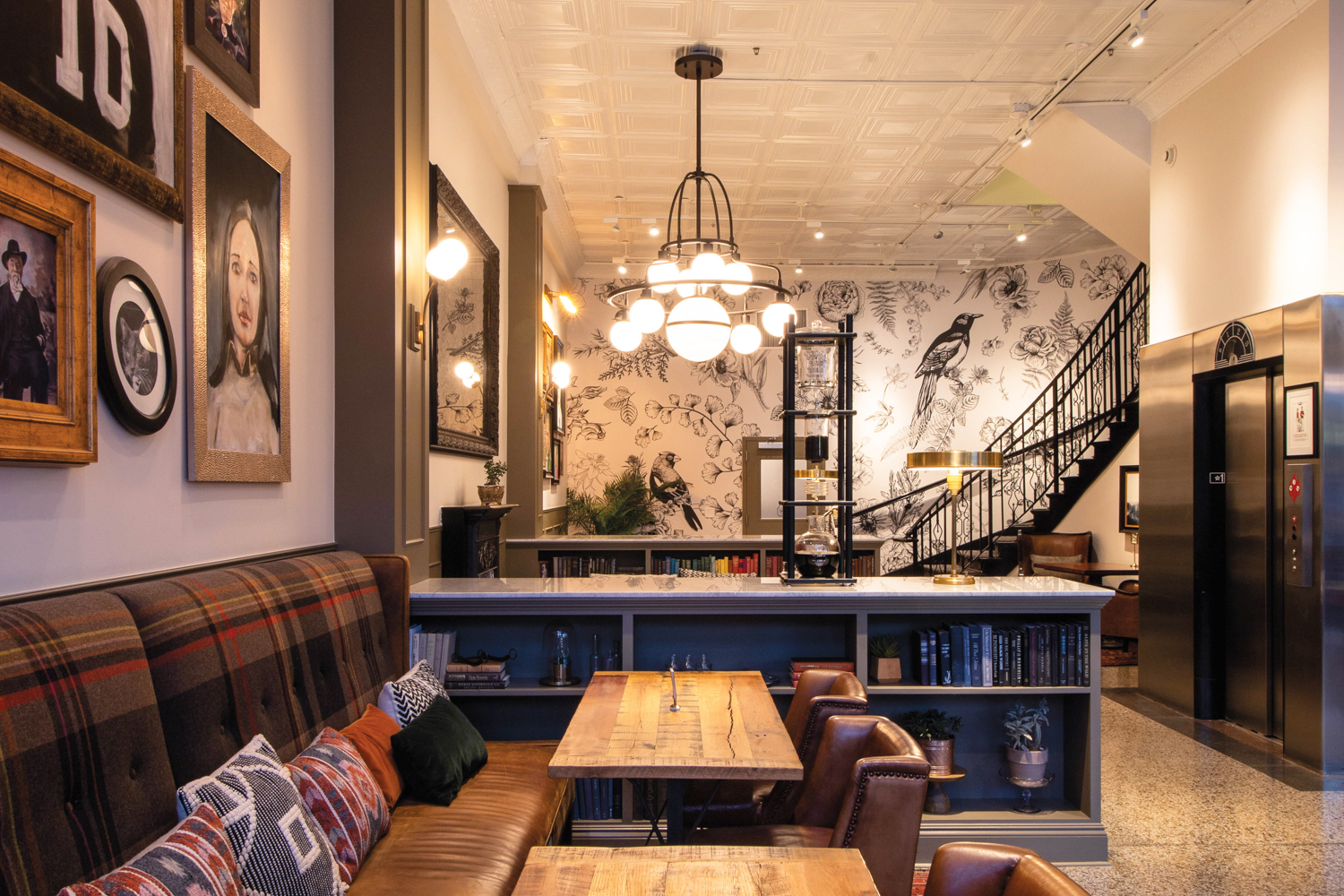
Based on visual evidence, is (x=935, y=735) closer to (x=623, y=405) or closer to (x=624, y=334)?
(x=624, y=334)

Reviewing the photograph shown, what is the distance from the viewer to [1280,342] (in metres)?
4.81

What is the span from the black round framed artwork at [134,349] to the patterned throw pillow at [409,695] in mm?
1240

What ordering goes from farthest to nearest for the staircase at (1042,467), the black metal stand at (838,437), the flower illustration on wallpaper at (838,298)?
the flower illustration on wallpaper at (838,298) → the staircase at (1042,467) → the black metal stand at (838,437)

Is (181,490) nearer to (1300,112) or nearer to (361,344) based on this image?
(361,344)

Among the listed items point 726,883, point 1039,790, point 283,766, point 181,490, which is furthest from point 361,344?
point 1039,790

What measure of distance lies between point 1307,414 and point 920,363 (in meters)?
5.93

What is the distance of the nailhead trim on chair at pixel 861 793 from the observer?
196 cm

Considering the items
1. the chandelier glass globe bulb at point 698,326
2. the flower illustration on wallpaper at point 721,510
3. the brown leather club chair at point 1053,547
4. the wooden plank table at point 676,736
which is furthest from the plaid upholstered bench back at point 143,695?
the brown leather club chair at point 1053,547

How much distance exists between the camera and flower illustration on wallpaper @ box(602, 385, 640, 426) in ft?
33.8

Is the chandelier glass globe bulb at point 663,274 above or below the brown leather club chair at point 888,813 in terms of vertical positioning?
above

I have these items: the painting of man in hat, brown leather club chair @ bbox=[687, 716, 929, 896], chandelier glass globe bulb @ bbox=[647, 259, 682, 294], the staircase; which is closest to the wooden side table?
chandelier glass globe bulb @ bbox=[647, 259, 682, 294]

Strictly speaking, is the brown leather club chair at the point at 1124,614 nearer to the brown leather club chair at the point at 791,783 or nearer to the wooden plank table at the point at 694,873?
the brown leather club chair at the point at 791,783

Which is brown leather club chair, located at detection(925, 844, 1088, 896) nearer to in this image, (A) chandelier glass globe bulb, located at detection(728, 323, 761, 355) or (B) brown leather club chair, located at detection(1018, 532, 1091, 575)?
(A) chandelier glass globe bulb, located at detection(728, 323, 761, 355)

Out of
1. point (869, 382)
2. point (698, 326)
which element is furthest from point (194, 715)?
point (869, 382)
